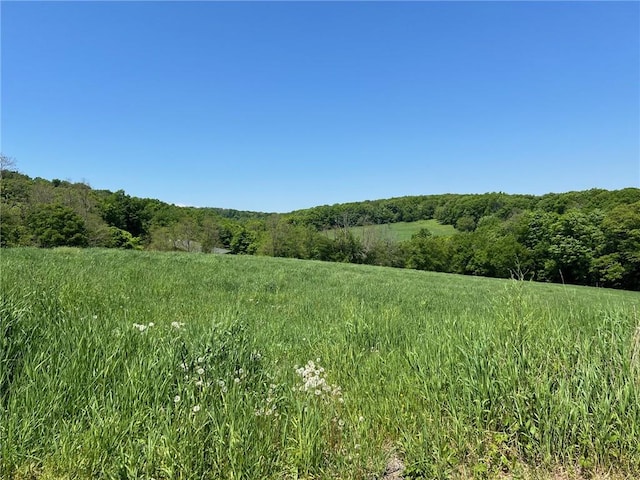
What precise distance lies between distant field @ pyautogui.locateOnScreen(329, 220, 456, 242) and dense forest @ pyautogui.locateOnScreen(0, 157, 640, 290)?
1.15 metres

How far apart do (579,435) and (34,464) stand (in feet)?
12.7

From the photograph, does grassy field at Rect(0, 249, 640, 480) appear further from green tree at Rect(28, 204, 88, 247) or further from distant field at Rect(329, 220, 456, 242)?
distant field at Rect(329, 220, 456, 242)

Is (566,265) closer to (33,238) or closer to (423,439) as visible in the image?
(423,439)

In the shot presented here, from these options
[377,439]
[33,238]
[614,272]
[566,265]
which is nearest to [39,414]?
[377,439]

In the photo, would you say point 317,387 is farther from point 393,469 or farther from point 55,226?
point 55,226

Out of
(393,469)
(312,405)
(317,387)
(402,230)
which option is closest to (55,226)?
(317,387)

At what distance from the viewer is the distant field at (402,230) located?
8356 cm

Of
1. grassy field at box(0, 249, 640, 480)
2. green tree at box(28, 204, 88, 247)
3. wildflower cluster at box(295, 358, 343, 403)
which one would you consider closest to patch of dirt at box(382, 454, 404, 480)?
grassy field at box(0, 249, 640, 480)

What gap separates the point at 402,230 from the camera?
356 ft

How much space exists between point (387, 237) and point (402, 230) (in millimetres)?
28072

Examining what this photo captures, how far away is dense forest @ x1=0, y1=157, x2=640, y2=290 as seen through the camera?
171ft

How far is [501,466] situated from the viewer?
2604mm

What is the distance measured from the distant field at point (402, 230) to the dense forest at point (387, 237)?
115cm

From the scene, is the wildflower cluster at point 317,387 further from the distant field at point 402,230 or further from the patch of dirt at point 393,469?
the distant field at point 402,230
